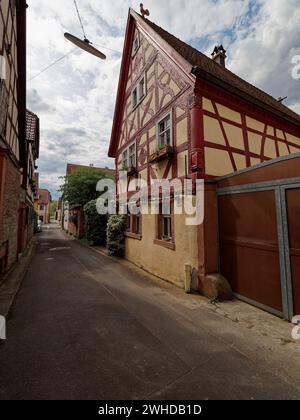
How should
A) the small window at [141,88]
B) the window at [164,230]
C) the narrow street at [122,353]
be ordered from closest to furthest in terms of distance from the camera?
the narrow street at [122,353] < the window at [164,230] < the small window at [141,88]

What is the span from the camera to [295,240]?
4.55 meters

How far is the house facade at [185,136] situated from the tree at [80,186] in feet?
32.4

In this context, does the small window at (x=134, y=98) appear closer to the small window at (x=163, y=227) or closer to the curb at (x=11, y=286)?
the small window at (x=163, y=227)

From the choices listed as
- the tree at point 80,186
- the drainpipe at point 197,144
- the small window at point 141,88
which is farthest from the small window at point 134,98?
the tree at point 80,186

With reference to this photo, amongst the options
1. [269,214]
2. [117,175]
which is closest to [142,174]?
[117,175]

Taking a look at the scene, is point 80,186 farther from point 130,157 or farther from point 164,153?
point 164,153

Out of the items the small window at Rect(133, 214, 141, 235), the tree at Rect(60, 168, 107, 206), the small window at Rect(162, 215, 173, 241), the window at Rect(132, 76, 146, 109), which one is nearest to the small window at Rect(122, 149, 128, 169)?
the window at Rect(132, 76, 146, 109)

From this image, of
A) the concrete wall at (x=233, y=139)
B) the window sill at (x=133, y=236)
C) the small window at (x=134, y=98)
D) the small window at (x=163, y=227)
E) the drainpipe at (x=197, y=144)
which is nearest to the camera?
the drainpipe at (x=197, y=144)

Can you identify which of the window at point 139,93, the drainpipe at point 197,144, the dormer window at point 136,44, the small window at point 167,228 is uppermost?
the dormer window at point 136,44

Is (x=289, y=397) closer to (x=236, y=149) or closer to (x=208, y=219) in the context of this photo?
(x=208, y=219)

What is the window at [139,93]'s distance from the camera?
32.1ft

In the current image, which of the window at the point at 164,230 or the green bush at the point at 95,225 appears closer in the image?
the window at the point at 164,230

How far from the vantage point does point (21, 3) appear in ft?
26.9

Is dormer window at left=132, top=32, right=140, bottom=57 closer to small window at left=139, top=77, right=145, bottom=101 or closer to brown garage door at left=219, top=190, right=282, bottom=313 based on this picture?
small window at left=139, top=77, right=145, bottom=101
